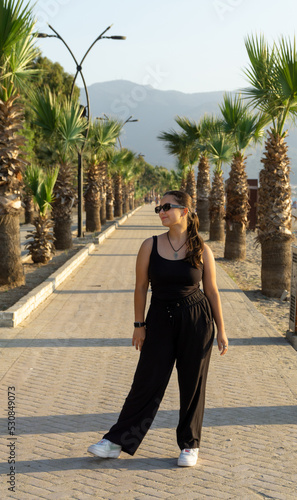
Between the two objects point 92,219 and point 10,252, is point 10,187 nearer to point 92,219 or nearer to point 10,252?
point 10,252

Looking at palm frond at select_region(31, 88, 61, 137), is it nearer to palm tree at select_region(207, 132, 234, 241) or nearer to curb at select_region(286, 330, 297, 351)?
palm tree at select_region(207, 132, 234, 241)

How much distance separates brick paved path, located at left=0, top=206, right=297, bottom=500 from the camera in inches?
152

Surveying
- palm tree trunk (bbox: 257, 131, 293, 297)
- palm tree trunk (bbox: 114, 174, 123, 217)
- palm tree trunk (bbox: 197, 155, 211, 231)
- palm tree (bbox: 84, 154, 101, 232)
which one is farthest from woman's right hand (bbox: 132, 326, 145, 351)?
palm tree trunk (bbox: 114, 174, 123, 217)

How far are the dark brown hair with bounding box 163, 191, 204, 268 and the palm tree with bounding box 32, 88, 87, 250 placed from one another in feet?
43.8

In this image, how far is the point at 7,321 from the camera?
8.41 meters

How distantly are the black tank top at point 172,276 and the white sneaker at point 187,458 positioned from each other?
1013 millimetres

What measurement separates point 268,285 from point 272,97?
11.5 ft

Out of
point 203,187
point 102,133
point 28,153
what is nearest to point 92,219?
point 102,133

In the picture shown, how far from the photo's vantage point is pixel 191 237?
409cm

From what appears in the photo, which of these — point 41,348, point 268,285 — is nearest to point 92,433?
point 41,348

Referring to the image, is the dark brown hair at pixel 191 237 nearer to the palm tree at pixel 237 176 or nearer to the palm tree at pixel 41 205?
the palm tree at pixel 41 205

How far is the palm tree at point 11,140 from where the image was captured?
10.5m

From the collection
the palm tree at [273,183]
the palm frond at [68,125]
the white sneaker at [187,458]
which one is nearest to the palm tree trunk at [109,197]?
the palm frond at [68,125]

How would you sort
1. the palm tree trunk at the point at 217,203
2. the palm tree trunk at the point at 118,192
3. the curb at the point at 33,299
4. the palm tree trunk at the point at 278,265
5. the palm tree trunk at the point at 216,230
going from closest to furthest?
the curb at the point at 33,299
the palm tree trunk at the point at 278,265
the palm tree trunk at the point at 217,203
the palm tree trunk at the point at 216,230
the palm tree trunk at the point at 118,192
